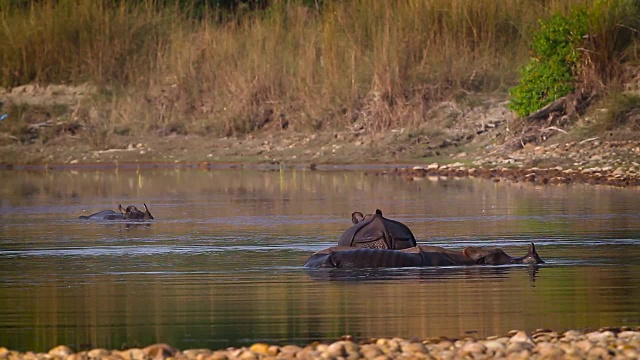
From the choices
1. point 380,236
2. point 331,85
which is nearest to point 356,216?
point 380,236

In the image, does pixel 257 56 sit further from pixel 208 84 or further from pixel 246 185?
pixel 246 185

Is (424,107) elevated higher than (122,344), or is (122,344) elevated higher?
(424,107)

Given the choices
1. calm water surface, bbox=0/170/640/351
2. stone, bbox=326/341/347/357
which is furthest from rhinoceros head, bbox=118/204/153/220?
stone, bbox=326/341/347/357

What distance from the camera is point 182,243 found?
49.6ft

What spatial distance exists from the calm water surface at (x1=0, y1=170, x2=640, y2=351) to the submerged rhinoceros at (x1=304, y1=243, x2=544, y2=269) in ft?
0.61

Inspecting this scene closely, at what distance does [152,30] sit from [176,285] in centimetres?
2431

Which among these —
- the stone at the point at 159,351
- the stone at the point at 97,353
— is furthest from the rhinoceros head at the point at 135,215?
the stone at the point at 159,351

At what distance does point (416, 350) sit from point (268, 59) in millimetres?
24479

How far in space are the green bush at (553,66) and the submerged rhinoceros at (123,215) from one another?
1045 cm

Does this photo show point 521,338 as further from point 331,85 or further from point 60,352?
point 331,85

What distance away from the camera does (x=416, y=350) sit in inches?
A: 318

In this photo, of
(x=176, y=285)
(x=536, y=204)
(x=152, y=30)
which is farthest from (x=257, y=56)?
(x=176, y=285)

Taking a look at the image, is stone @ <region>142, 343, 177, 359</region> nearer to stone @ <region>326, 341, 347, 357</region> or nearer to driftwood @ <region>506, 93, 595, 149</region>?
stone @ <region>326, 341, 347, 357</region>

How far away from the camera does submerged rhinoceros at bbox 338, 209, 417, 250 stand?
1303cm
